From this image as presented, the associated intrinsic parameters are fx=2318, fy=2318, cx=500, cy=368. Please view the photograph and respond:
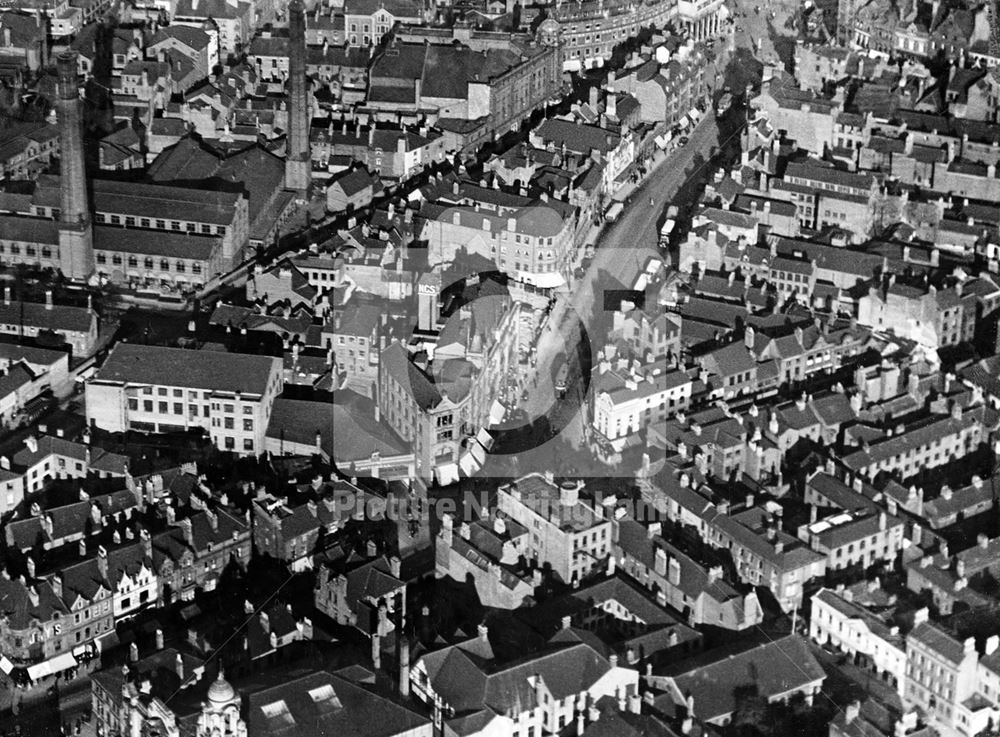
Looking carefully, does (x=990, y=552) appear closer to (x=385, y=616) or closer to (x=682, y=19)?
(x=385, y=616)

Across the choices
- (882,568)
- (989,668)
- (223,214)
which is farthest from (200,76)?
(989,668)

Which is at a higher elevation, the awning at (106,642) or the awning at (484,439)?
the awning at (484,439)

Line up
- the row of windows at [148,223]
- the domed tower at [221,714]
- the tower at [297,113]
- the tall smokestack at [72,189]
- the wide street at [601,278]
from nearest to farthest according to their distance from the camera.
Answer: the domed tower at [221,714]
the wide street at [601,278]
the tall smokestack at [72,189]
the row of windows at [148,223]
the tower at [297,113]

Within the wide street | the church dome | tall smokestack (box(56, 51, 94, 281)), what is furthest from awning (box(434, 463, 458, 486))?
tall smokestack (box(56, 51, 94, 281))

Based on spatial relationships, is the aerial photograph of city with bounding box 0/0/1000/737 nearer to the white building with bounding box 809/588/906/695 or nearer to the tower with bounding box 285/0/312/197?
the white building with bounding box 809/588/906/695

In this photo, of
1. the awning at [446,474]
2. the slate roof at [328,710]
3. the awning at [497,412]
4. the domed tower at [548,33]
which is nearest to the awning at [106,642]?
the slate roof at [328,710]

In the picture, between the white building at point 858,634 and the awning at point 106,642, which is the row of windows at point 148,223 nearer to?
the awning at point 106,642
